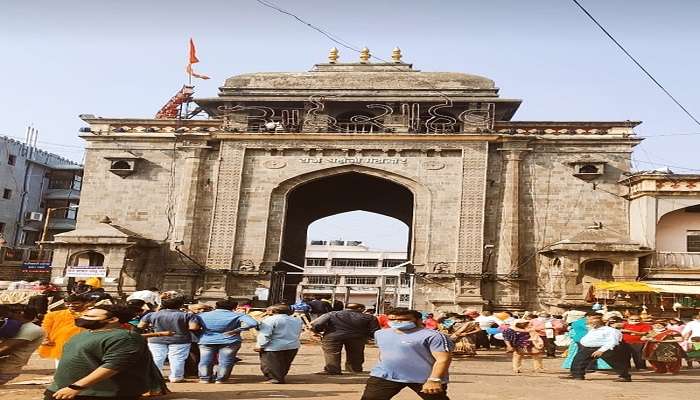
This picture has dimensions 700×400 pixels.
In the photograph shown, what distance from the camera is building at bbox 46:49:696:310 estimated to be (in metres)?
24.8

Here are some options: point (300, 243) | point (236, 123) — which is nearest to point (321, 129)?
point (236, 123)

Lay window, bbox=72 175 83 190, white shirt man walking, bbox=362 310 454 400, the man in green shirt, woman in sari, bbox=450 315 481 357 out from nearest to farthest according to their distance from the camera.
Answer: the man in green shirt < white shirt man walking, bbox=362 310 454 400 < woman in sari, bbox=450 315 481 357 < window, bbox=72 175 83 190

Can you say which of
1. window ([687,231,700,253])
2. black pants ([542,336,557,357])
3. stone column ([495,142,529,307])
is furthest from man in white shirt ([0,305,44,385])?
window ([687,231,700,253])

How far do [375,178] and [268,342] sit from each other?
680 inches

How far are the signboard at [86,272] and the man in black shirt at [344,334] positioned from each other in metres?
14.0

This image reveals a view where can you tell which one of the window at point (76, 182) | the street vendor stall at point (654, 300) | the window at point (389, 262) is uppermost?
the window at point (76, 182)

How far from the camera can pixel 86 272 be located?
23.2 m

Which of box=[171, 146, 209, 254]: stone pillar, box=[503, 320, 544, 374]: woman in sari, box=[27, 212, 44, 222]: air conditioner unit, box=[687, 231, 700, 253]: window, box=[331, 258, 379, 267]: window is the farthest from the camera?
box=[331, 258, 379, 267]: window

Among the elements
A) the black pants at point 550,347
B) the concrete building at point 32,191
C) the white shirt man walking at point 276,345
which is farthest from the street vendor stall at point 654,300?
the concrete building at point 32,191

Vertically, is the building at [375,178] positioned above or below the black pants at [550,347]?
above

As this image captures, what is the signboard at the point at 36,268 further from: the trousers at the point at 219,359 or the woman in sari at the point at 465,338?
the trousers at the point at 219,359

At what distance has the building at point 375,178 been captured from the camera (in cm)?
2477

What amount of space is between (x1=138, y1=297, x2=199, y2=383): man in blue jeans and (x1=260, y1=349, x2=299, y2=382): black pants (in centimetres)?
118

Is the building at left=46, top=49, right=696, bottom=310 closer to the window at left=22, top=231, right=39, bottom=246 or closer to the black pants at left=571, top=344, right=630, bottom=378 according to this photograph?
the black pants at left=571, top=344, right=630, bottom=378
